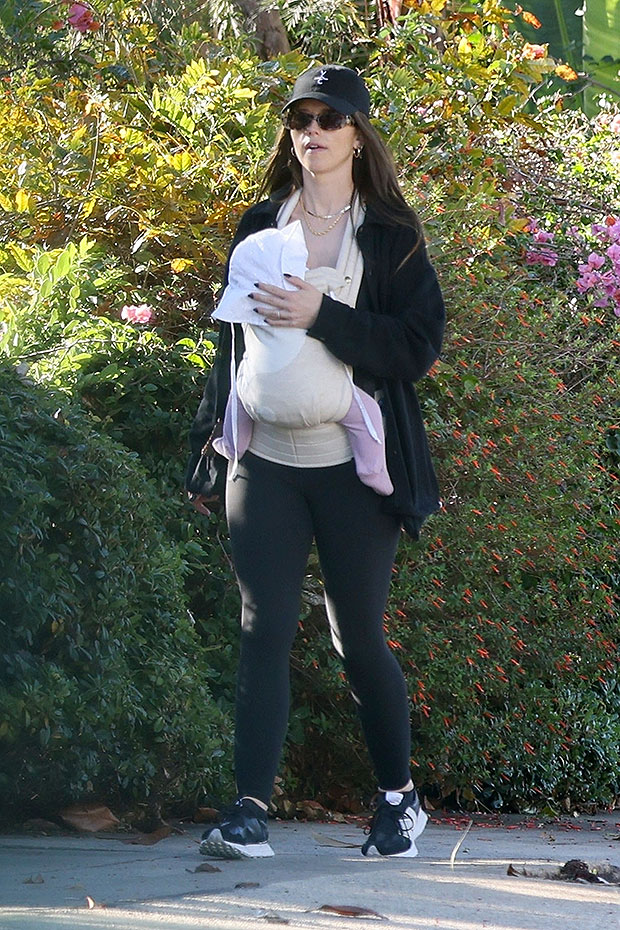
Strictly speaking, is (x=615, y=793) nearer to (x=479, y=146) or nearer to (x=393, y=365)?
(x=479, y=146)

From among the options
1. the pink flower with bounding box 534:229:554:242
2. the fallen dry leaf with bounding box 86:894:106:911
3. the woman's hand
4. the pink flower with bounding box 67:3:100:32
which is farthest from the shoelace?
the pink flower with bounding box 534:229:554:242

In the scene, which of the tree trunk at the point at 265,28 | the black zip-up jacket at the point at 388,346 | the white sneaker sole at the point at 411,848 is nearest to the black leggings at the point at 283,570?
the black zip-up jacket at the point at 388,346

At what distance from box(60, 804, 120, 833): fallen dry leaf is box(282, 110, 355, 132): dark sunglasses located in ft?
6.72

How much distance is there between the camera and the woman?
3.54 m

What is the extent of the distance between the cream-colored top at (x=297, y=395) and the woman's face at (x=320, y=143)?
0.91 ft

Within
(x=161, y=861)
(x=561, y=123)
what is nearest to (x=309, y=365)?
(x=161, y=861)

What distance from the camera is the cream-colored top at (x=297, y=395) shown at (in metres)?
3.49

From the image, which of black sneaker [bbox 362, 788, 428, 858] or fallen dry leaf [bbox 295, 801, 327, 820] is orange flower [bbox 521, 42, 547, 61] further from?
black sneaker [bbox 362, 788, 428, 858]

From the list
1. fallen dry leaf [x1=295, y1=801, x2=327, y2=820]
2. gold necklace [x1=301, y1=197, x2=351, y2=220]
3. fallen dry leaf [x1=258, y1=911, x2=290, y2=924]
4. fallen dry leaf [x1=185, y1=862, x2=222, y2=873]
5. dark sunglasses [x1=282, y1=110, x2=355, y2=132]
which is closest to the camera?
fallen dry leaf [x1=258, y1=911, x2=290, y2=924]

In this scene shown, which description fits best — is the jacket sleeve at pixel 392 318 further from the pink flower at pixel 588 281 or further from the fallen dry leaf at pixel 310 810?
the pink flower at pixel 588 281

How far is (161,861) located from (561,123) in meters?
6.56

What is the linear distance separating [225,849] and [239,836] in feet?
0.15

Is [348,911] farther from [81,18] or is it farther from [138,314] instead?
[81,18]

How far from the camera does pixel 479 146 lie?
22.3 feet
